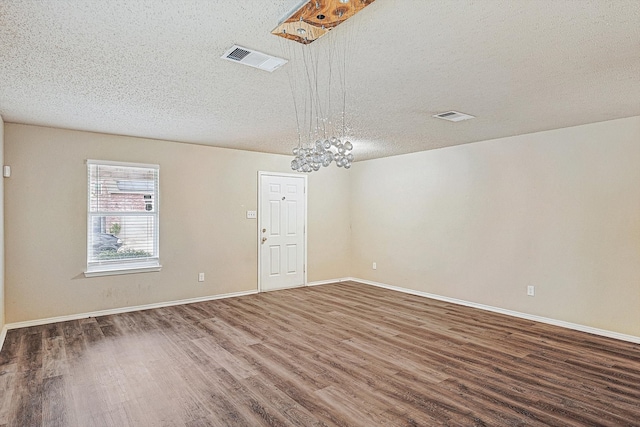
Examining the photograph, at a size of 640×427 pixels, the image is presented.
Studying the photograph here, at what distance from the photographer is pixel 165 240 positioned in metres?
5.66

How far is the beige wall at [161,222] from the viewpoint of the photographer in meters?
4.66

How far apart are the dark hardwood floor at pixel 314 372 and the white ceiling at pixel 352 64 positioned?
243 centimetres

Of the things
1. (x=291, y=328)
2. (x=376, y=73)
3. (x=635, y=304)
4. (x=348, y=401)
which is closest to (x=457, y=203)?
(x=635, y=304)

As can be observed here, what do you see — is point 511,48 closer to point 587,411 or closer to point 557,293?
point 587,411

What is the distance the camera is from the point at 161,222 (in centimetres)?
561

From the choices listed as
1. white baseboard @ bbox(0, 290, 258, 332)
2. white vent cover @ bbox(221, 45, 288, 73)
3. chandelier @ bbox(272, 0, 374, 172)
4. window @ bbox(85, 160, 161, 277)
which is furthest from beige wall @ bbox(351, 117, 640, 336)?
window @ bbox(85, 160, 161, 277)

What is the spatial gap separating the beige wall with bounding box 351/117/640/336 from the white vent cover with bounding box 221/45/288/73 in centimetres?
383

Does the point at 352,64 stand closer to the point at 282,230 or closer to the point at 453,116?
the point at 453,116

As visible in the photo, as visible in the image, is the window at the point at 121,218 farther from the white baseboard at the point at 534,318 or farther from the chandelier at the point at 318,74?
the white baseboard at the point at 534,318

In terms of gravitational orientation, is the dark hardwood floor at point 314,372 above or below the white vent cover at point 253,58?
below

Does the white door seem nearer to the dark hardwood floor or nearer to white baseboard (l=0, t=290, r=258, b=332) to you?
white baseboard (l=0, t=290, r=258, b=332)

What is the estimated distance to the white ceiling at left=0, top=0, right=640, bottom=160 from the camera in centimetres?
206

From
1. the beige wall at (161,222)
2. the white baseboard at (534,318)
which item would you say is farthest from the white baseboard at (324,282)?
the white baseboard at (534,318)

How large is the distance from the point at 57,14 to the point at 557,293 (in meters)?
5.50
